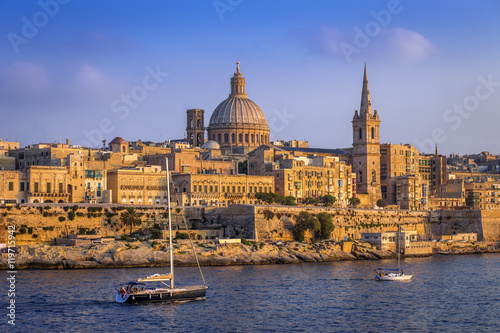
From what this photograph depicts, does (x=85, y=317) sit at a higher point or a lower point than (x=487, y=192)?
lower

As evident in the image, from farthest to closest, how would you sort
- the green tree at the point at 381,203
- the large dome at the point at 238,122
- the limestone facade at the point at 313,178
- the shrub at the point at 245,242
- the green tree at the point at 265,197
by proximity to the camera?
the large dome at the point at 238,122, the green tree at the point at 381,203, the limestone facade at the point at 313,178, the green tree at the point at 265,197, the shrub at the point at 245,242

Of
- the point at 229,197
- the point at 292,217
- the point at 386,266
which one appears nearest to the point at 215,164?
the point at 229,197

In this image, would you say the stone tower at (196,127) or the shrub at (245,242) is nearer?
the shrub at (245,242)

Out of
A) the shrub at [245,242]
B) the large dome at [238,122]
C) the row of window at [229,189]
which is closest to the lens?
the shrub at [245,242]

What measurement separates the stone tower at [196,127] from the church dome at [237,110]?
1.34 metres

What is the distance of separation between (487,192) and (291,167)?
28.8 m

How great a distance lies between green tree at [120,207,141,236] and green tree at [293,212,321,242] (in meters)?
11.8

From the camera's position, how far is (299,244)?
62.0 m

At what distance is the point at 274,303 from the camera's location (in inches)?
1608

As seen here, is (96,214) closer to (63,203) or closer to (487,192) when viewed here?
(63,203)

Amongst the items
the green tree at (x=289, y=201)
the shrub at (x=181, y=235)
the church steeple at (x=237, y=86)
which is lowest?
the shrub at (x=181, y=235)

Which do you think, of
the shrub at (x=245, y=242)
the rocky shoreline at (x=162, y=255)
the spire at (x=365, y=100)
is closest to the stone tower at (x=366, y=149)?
the spire at (x=365, y=100)

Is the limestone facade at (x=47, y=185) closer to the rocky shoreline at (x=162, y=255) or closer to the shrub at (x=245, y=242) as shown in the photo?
the rocky shoreline at (x=162, y=255)

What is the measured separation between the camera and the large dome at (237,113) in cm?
10419
